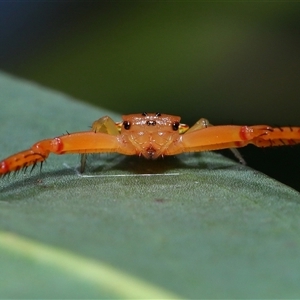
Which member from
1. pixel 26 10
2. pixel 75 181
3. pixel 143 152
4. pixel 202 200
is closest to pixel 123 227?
pixel 202 200

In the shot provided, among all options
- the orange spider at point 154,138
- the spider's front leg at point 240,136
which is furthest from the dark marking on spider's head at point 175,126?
the spider's front leg at point 240,136

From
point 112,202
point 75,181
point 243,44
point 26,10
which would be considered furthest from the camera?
point 26,10

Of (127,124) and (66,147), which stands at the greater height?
(127,124)

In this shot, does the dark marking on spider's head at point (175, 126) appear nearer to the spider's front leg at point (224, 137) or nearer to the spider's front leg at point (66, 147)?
the spider's front leg at point (224, 137)

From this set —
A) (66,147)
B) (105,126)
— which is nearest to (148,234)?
(66,147)

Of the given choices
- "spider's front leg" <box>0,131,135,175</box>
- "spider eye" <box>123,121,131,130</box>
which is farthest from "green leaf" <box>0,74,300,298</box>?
"spider eye" <box>123,121,131,130</box>

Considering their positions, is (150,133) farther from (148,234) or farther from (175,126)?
(148,234)

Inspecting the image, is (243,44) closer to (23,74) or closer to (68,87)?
(68,87)
